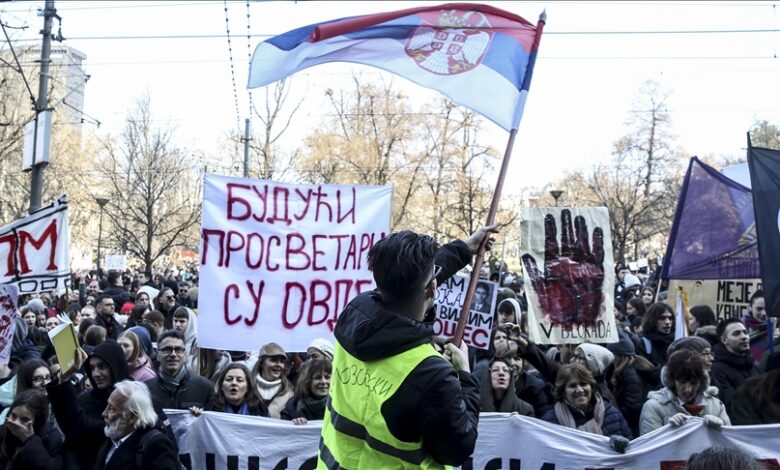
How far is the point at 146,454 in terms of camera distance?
14.1ft

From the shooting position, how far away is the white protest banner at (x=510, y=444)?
4.99 meters

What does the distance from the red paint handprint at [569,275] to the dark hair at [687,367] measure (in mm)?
2239

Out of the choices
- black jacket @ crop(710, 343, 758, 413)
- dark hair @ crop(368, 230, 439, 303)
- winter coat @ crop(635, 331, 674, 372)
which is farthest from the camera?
winter coat @ crop(635, 331, 674, 372)

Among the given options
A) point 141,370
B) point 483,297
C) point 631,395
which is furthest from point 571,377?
point 141,370

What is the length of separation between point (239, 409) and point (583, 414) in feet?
7.48

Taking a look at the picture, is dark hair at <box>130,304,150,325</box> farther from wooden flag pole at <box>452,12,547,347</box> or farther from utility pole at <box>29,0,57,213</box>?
wooden flag pole at <box>452,12,547,347</box>

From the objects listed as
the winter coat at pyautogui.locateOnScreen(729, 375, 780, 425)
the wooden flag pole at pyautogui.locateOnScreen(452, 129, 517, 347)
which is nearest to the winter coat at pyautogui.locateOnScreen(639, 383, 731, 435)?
the winter coat at pyautogui.locateOnScreen(729, 375, 780, 425)

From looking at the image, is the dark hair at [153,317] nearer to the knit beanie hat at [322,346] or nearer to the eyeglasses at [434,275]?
the knit beanie hat at [322,346]

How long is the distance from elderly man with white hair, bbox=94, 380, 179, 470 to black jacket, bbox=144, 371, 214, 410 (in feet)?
4.19

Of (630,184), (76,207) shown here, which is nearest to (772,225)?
(630,184)

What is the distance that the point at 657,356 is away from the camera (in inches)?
302

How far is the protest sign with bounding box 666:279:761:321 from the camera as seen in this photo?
10203 mm

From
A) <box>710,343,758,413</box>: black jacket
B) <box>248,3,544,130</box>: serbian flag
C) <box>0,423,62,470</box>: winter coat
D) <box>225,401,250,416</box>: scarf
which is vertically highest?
<box>248,3,544,130</box>: serbian flag

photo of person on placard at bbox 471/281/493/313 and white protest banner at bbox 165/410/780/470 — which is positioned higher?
photo of person on placard at bbox 471/281/493/313
